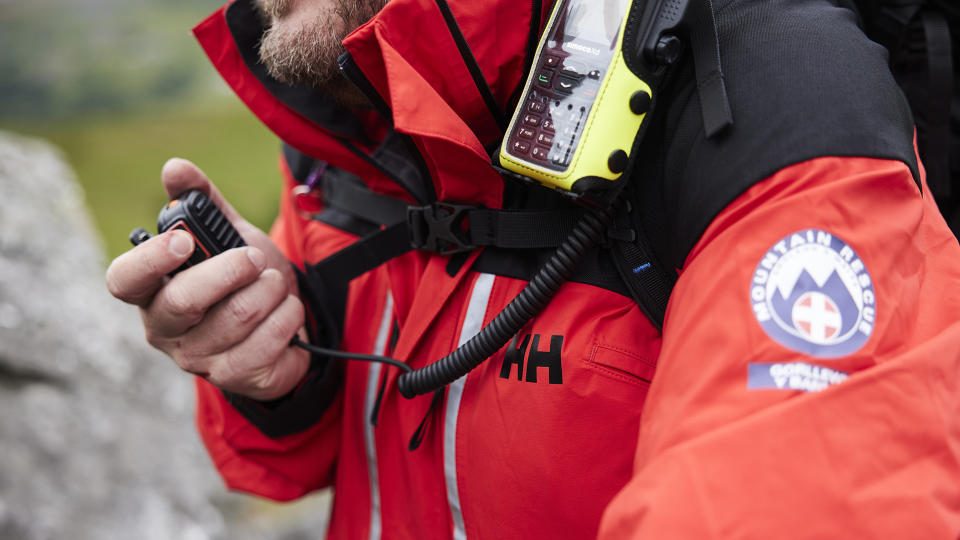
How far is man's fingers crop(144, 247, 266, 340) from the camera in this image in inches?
57.2

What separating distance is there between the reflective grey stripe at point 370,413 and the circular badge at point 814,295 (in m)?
0.97

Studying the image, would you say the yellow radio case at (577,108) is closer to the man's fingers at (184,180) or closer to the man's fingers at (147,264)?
the man's fingers at (147,264)

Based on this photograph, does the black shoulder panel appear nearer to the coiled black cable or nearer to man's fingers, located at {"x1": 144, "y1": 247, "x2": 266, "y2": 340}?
the coiled black cable

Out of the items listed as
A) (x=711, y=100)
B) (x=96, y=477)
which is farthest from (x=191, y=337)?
(x=96, y=477)

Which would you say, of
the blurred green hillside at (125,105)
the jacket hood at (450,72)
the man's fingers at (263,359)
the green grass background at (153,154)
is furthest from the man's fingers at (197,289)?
the blurred green hillside at (125,105)

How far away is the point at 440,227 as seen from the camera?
147 centimetres

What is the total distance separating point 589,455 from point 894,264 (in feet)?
1.91

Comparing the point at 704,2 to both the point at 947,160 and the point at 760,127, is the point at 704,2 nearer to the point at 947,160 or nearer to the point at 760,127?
the point at 760,127

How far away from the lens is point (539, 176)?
1187mm

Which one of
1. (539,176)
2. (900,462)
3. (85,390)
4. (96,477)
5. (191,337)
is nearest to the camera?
(900,462)

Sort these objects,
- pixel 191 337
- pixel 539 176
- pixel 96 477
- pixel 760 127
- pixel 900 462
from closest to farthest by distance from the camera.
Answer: pixel 900 462
pixel 760 127
pixel 539 176
pixel 191 337
pixel 96 477

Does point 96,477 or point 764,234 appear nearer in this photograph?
point 764,234

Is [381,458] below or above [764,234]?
below

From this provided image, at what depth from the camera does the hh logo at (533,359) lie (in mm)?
1261
